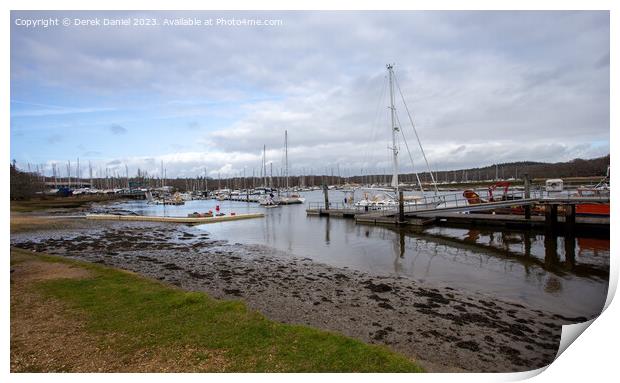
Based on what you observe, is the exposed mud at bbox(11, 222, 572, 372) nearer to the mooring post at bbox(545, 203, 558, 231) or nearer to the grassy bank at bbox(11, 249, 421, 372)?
the grassy bank at bbox(11, 249, 421, 372)

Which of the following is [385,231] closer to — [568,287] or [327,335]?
[568,287]

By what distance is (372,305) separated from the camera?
10.9m

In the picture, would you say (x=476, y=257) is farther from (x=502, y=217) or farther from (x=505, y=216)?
(x=505, y=216)

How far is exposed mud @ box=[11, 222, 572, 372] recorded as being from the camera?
8.03m

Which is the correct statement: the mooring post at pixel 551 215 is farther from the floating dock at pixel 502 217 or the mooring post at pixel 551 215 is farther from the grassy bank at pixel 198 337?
the grassy bank at pixel 198 337

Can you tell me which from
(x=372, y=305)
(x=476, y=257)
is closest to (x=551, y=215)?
(x=476, y=257)

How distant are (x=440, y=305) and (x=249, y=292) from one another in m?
6.72

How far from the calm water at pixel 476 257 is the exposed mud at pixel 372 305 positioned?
1.64 meters

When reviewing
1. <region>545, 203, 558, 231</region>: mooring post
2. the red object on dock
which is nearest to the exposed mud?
<region>545, 203, 558, 231</region>: mooring post

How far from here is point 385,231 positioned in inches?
1152

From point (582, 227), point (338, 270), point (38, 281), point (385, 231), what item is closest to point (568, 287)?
point (338, 270)

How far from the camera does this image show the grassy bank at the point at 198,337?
6316 mm

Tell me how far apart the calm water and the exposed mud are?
5.39 ft

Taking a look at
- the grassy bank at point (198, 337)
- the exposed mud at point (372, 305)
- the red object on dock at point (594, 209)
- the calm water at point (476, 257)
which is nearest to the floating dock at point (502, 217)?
the red object on dock at point (594, 209)
